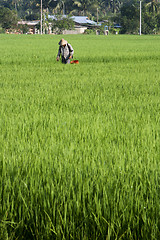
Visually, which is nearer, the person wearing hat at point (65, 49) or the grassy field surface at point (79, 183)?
the grassy field surface at point (79, 183)

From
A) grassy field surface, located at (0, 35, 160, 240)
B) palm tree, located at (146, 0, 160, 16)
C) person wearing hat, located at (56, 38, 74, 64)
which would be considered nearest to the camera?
grassy field surface, located at (0, 35, 160, 240)

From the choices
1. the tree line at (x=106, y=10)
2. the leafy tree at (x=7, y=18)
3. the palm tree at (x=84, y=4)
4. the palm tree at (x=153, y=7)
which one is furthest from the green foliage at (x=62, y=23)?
the palm tree at (x=84, y=4)

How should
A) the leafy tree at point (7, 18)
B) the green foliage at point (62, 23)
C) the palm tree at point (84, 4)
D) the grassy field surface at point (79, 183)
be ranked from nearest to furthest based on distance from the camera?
1. the grassy field surface at point (79, 183)
2. the leafy tree at point (7, 18)
3. the green foliage at point (62, 23)
4. the palm tree at point (84, 4)

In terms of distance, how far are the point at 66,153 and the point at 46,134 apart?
2.55ft

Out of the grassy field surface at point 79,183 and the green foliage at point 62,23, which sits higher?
the green foliage at point 62,23

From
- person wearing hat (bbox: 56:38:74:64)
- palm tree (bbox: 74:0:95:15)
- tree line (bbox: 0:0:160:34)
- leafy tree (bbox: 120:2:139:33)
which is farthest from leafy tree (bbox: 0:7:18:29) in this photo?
person wearing hat (bbox: 56:38:74:64)

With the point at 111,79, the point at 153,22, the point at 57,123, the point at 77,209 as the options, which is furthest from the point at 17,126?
the point at 153,22

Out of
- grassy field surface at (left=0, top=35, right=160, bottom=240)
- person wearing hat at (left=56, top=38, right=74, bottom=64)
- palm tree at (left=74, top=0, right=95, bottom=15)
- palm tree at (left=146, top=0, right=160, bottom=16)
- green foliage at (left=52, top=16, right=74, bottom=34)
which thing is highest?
palm tree at (left=74, top=0, right=95, bottom=15)

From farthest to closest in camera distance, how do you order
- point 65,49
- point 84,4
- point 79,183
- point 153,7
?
point 84,4 → point 153,7 → point 65,49 → point 79,183

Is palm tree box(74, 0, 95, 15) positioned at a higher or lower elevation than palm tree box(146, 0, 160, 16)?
higher

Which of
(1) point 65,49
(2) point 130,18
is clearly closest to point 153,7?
(2) point 130,18

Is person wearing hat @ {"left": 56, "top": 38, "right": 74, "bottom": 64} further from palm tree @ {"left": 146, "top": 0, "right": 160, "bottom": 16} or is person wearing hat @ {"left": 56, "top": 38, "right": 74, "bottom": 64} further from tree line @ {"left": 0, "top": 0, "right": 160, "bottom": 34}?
palm tree @ {"left": 146, "top": 0, "right": 160, "bottom": 16}

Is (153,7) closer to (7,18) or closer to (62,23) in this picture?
(62,23)

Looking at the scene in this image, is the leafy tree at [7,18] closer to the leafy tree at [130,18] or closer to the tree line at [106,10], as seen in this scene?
the tree line at [106,10]
